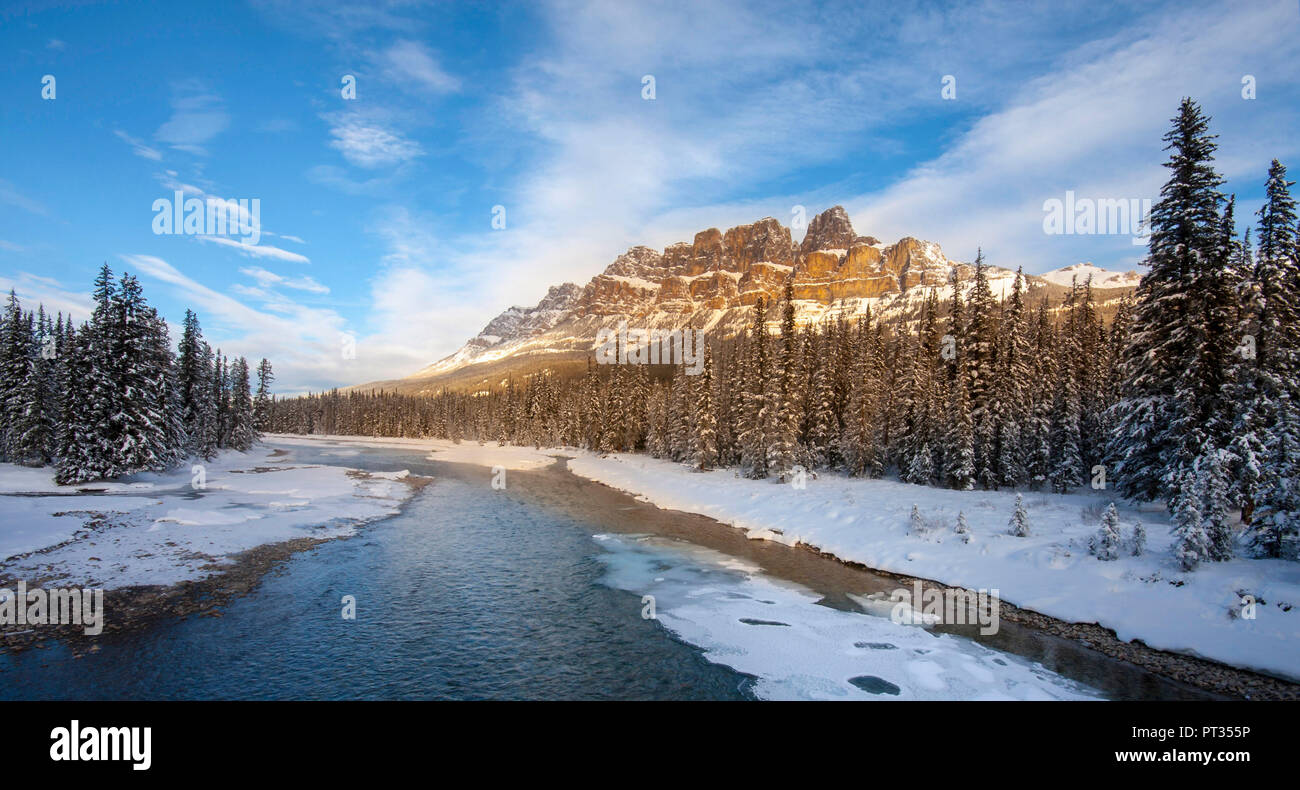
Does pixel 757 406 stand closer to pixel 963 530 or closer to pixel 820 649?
pixel 963 530

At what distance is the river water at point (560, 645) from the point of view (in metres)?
11.6

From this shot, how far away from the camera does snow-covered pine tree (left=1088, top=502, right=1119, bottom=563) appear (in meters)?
18.1

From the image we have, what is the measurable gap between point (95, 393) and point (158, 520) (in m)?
22.3

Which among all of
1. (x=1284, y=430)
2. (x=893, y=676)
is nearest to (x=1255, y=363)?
(x=1284, y=430)

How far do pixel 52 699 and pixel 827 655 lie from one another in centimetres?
1609

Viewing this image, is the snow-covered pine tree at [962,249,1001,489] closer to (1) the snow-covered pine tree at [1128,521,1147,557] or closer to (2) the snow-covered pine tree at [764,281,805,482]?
(2) the snow-covered pine tree at [764,281,805,482]

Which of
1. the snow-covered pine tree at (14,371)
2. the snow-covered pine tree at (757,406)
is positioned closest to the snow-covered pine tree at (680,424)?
the snow-covered pine tree at (757,406)

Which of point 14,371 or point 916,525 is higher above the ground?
point 14,371

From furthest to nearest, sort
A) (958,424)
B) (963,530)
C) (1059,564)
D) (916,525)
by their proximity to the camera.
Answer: (958,424) < (916,525) < (963,530) < (1059,564)

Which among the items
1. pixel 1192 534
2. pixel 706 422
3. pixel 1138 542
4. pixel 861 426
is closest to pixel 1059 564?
pixel 1138 542

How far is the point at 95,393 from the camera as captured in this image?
38875mm

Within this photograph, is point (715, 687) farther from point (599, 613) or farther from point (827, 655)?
point (599, 613)

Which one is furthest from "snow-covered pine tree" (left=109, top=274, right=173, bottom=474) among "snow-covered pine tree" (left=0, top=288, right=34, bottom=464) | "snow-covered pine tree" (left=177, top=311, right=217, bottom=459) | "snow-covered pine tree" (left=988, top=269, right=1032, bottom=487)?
"snow-covered pine tree" (left=988, top=269, right=1032, bottom=487)
